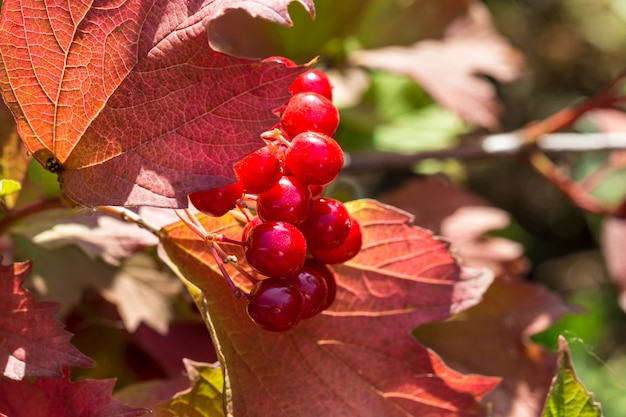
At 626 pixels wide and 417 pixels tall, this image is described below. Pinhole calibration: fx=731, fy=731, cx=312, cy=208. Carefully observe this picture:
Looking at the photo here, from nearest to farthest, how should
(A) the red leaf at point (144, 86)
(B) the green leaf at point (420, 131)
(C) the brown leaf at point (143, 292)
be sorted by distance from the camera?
1. (A) the red leaf at point (144, 86)
2. (C) the brown leaf at point (143, 292)
3. (B) the green leaf at point (420, 131)

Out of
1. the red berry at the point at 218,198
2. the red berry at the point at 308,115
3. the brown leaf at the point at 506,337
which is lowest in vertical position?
the brown leaf at the point at 506,337

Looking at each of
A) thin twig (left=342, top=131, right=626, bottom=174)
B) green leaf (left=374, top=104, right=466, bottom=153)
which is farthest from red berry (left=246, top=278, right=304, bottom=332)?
green leaf (left=374, top=104, right=466, bottom=153)

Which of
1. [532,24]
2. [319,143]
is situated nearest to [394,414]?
[319,143]

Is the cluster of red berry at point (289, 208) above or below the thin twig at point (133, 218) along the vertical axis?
above

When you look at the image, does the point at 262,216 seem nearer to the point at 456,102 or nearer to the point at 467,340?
the point at 467,340

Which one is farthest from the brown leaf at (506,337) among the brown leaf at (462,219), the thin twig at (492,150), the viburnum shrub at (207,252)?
the thin twig at (492,150)

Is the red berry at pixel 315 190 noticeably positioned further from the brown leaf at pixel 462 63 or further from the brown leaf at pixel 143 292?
the brown leaf at pixel 462 63

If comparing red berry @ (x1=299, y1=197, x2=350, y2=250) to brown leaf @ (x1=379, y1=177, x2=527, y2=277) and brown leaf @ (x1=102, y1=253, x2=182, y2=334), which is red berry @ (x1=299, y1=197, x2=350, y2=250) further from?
brown leaf @ (x1=379, y1=177, x2=527, y2=277)
